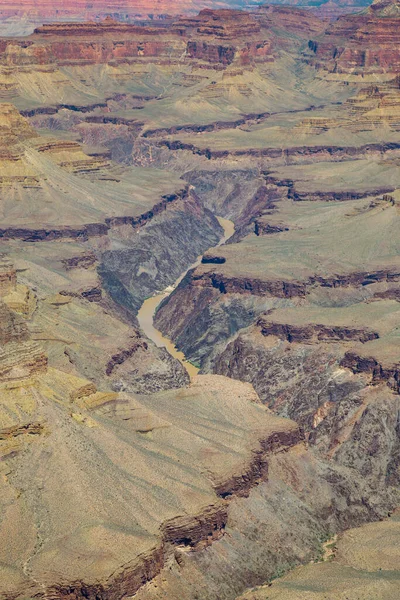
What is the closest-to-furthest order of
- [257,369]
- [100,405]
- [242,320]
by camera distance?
[100,405] < [257,369] < [242,320]

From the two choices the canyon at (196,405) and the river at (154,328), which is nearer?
the canyon at (196,405)

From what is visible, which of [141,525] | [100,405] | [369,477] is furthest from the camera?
[369,477]

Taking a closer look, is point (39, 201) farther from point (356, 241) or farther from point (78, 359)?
point (78, 359)

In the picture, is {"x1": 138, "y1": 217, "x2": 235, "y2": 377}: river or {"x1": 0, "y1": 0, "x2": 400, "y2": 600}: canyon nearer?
{"x1": 0, "y1": 0, "x2": 400, "y2": 600}: canyon

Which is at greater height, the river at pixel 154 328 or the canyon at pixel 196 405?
the canyon at pixel 196 405

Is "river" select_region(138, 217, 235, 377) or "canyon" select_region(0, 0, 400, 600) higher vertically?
"canyon" select_region(0, 0, 400, 600)

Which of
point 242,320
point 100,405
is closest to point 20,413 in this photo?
point 100,405

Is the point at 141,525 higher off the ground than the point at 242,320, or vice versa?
the point at 141,525

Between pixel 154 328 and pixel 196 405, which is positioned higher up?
pixel 196 405

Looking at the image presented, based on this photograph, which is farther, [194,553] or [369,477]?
[369,477]

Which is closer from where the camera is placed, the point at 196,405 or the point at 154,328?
the point at 196,405
